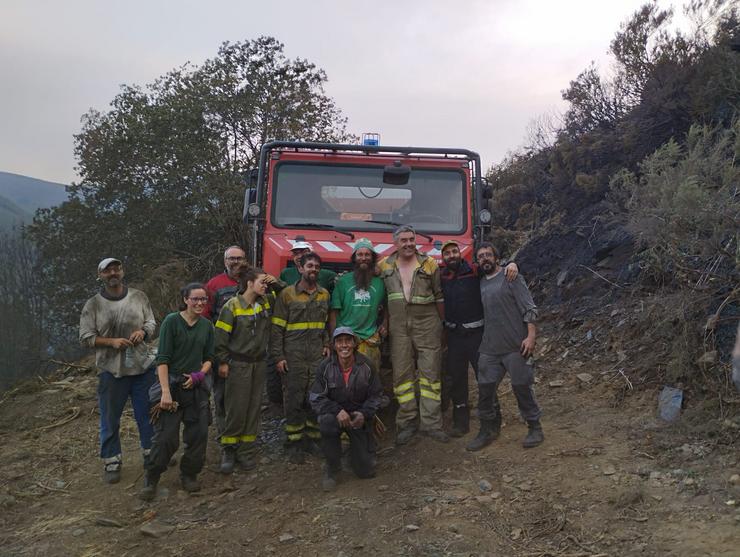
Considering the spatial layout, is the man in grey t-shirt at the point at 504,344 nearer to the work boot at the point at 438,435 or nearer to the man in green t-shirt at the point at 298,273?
the work boot at the point at 438,435

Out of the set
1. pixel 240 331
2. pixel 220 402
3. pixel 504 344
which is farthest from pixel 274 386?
pixel 504 344

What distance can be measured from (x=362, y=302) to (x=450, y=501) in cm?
173

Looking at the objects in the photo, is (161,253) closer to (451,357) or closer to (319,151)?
(319,151)

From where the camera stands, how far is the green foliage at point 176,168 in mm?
14484

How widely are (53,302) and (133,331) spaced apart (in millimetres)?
12809

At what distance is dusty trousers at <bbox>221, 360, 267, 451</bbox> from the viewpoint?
5109 millimetres

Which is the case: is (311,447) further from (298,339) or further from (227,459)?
(298,339)

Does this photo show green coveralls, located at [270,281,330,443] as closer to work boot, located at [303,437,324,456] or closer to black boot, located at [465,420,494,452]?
work boot, located at [303,437,324,456]

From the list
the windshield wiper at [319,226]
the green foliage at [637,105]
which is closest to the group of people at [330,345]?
the windshield wiper at [319,226]

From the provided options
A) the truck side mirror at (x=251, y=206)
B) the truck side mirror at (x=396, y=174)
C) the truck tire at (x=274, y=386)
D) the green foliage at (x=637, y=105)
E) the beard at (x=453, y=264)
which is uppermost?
the green foliage at (x=637, y=105)

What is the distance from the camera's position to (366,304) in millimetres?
5191

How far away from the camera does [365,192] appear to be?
6.18m

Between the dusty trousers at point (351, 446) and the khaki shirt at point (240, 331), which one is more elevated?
the khaki shirt at point (240, 331)

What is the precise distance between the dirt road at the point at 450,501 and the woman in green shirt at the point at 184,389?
233mm
